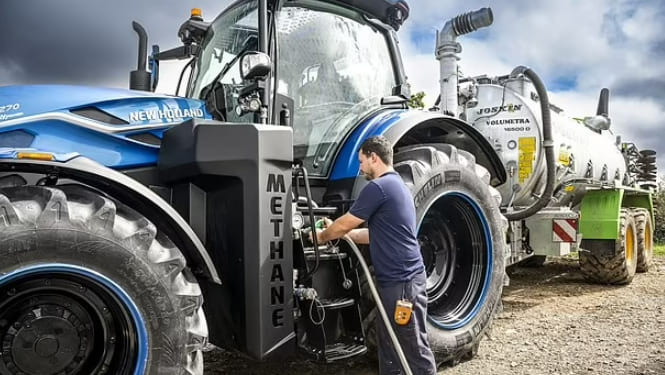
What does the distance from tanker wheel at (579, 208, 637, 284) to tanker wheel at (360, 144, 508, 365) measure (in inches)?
151

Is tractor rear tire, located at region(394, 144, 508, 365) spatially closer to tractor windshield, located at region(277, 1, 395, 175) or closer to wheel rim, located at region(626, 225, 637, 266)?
tractor windshield, located at region(277, 1, 395, 175)

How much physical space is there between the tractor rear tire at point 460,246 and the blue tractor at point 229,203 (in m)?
0.02

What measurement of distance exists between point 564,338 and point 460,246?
143cm

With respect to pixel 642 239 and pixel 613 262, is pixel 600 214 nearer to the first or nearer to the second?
pixel 613 262

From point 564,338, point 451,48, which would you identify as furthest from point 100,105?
point 451,48

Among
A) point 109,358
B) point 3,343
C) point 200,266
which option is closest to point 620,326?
point 200,266

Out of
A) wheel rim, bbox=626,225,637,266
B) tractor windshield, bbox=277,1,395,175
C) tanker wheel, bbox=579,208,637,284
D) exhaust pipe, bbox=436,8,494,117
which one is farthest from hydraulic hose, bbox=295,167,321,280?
wheel rim, bbox=626,225,637,266

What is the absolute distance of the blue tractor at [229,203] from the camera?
102 inches

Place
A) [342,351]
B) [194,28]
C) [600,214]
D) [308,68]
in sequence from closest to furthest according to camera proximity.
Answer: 1. [342,351]
2. [308,68]
3. [194,28]
4. [600,214]

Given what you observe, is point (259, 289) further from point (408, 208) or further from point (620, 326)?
point (620, 326)

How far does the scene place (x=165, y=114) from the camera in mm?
3479

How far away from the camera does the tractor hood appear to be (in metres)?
3.07

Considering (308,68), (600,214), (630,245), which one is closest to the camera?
(308,68)

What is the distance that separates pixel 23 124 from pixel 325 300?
6.50ft
